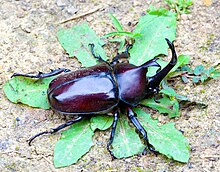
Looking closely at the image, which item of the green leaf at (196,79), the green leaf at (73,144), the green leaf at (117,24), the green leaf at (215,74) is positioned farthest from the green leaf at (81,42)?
the green leaf at (215,74)

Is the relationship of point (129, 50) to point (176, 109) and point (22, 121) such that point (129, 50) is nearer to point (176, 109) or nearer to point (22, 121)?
point (176, 109)

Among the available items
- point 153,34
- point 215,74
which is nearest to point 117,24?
point 153,34

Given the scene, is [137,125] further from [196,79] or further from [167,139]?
[196,79]

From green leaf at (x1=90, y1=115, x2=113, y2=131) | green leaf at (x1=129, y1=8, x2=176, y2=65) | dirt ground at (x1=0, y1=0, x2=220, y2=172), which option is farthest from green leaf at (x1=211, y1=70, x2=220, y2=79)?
green leaf at (x1=90, y1=115, x2=113, y2=131)

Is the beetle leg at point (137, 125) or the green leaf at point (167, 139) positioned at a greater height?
the beetle leg at point (137, 125)

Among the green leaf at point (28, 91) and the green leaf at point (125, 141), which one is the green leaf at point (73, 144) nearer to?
the green leaf at point (125, 141)

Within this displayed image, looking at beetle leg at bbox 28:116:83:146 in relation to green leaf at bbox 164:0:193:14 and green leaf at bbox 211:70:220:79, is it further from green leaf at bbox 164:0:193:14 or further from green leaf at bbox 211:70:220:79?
green leaf at bbox 164:0:193:14
